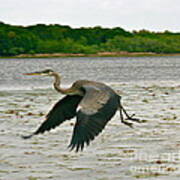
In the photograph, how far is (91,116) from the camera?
24.4 ft

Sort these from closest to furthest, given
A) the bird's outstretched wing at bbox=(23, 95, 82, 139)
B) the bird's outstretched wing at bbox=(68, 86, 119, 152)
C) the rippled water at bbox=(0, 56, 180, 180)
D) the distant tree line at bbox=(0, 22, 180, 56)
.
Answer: the bird's outstretched wing at bbox=(68, 86, 119, 152), the bird's outstretched wing at bbox=(23, 95, 82, 139), the rippled water at bbox=(0, 56, 180, 180), the distant tree line at bbox=(0, 22, 180, 56)

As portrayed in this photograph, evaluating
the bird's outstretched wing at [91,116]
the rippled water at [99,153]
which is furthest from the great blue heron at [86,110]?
the rippled water at [99,153]

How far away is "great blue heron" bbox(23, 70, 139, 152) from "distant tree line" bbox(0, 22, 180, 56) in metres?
140

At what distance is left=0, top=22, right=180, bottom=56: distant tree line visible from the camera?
15550 cm

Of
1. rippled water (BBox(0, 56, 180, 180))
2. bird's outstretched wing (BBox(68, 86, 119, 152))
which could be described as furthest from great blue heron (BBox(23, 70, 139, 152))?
rippled water (BBox(0, 56, 180, 180))

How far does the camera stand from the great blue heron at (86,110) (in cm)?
736

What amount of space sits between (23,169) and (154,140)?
3543 millimetres

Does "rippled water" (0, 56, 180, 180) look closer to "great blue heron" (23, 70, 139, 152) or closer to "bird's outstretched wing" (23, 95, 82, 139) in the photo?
"bird's outstretched wing" (23, 95, 82, 139)

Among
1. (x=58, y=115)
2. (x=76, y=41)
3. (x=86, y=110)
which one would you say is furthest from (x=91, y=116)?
(x=76, y=41)

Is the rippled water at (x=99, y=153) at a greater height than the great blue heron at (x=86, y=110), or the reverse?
the great blue heron at (x=86, y=110)

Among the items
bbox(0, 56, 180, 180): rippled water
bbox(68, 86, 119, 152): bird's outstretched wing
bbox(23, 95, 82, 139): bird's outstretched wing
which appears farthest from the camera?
bbox(0, 56, 180, 180): rippled water

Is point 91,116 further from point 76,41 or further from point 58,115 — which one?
point 76,41

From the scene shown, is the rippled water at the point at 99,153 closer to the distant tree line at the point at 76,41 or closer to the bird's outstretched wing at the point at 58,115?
the bird's outstretched wing at the point at 58,115

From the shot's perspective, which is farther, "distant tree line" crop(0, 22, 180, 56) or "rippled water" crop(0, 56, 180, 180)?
"distant tree line" crop(0, 22, 180, 56)
